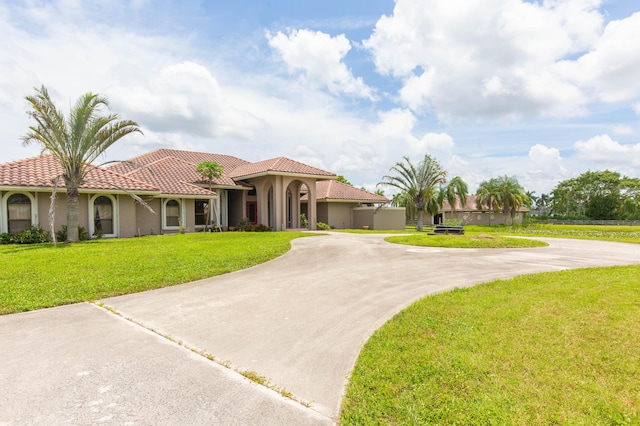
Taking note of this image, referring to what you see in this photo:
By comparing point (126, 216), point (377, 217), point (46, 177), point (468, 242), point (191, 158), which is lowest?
point (468, 242)

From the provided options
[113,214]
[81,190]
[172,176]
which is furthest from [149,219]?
[81,190]

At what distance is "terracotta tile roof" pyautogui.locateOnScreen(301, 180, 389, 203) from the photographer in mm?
31078

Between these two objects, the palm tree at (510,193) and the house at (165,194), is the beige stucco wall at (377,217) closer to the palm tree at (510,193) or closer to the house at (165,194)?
the house at (165,194)

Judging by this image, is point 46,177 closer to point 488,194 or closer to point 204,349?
point 204,349

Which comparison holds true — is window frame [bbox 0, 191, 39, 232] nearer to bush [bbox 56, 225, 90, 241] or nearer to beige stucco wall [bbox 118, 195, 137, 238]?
bush [bbox 56, 225, 90, 241]

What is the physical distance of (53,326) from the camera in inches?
221

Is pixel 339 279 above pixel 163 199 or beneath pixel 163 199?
beneath

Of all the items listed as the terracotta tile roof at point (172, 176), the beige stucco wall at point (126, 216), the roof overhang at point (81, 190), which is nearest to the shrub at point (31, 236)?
the roof overhang at point (81, 190)

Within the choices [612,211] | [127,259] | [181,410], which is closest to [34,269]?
[127,259]

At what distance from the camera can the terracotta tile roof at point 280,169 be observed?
2468 centimetres

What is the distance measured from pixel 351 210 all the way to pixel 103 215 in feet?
63.9

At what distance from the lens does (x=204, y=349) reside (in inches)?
190

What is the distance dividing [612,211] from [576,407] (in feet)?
231

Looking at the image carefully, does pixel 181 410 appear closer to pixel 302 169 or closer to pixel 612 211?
pixel 302 169
